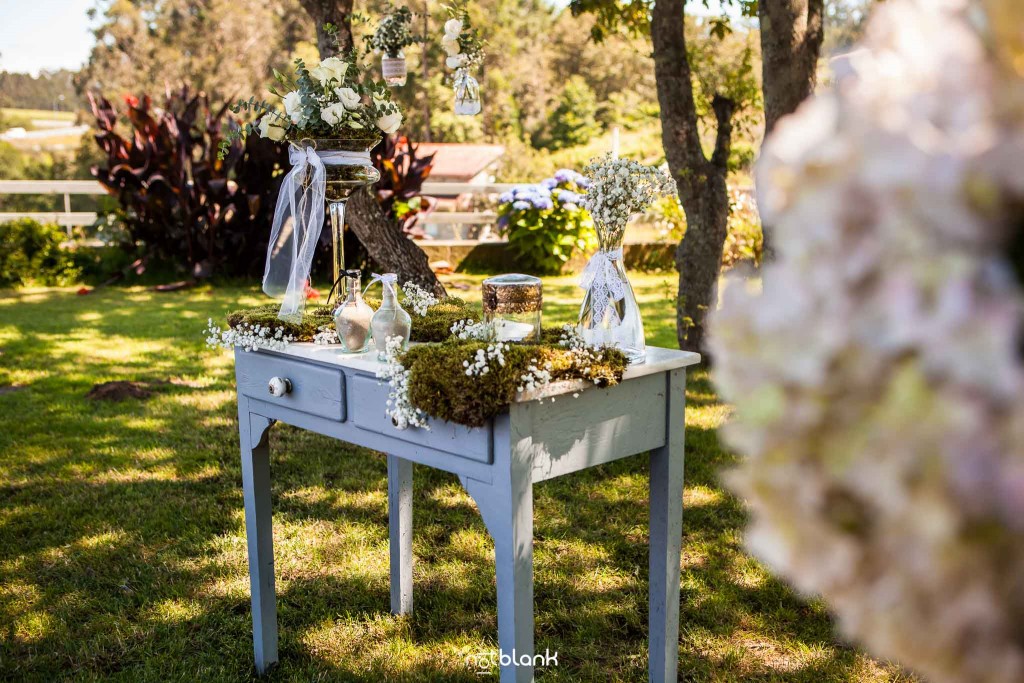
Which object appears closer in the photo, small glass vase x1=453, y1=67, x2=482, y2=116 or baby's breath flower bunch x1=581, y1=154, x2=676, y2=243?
baby's breath flower bunch x1=581, y1=154, x2=676, y2=243

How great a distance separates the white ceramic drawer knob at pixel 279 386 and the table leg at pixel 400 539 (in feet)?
2.20

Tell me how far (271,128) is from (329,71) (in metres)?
0.23

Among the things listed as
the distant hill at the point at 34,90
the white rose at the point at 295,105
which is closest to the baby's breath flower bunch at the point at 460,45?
the white rose at the point at 295,105

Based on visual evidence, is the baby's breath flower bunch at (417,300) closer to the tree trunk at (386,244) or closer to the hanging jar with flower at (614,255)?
the hanging jar with flower at (614,255)

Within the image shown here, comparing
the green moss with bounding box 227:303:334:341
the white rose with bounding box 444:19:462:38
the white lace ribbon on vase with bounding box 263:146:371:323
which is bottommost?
the green moss with bounding box 227:303:334:341

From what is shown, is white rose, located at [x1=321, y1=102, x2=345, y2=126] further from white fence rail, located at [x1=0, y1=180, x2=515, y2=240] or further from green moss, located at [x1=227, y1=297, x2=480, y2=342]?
→ white fence rail, located at [x1=0, y1=180, x2=515, y2=240]

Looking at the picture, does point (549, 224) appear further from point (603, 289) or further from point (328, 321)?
point (603, 289)

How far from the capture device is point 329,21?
Answer: 13.0 feet

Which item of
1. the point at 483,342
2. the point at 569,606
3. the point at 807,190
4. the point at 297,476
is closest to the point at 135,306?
the point at 297,476

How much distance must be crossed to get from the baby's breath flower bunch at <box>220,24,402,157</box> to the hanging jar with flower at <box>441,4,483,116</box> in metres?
0.38

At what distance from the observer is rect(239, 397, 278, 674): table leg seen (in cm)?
261

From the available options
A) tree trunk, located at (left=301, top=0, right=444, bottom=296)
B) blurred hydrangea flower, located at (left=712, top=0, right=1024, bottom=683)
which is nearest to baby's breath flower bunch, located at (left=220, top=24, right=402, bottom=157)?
tree trunk, located at (left=301, top=0, right=444, bottom=296)

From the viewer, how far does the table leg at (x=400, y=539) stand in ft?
9.68

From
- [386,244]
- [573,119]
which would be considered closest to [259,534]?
[386,244]
